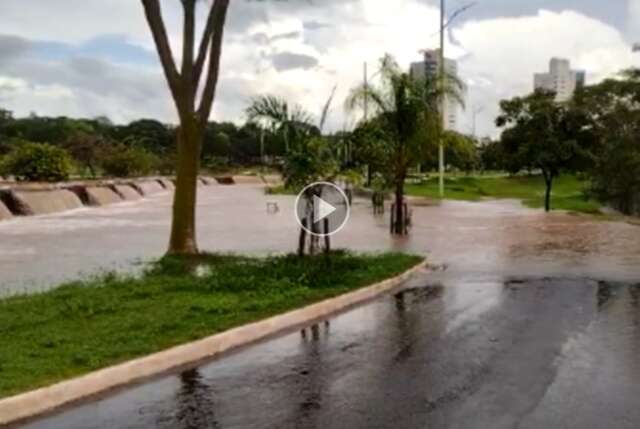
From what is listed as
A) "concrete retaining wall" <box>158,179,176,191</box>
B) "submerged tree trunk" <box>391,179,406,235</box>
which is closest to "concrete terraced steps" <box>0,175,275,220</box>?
"concrete retaining wall" <box>158,179,176,191</box>

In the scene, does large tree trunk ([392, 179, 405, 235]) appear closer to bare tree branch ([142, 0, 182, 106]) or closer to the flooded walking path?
the flooded walking path

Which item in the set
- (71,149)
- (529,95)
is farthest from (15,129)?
(529,95)

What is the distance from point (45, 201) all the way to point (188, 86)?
25087mm

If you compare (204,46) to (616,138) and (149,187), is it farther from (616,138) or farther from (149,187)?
(149,187)

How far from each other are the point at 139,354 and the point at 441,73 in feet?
53.7

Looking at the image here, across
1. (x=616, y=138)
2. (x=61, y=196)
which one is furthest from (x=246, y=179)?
(x=616, y=138)

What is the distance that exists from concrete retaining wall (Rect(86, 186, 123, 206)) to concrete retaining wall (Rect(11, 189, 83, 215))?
1889 mm

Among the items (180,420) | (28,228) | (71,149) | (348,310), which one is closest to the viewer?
(180,420)

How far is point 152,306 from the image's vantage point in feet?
35.7

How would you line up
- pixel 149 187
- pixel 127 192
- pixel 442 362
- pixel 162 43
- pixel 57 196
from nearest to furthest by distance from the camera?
pixel 442 362, pixel 162 43, pixel 57 196, pixel 127 192, pixel 149 187

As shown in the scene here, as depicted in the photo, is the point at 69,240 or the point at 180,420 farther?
the point at 69,240

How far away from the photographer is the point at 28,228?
2897 centimetres

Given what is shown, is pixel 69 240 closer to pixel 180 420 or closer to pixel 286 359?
pixel 286 359

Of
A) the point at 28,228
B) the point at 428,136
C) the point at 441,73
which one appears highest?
the point at 441,73
